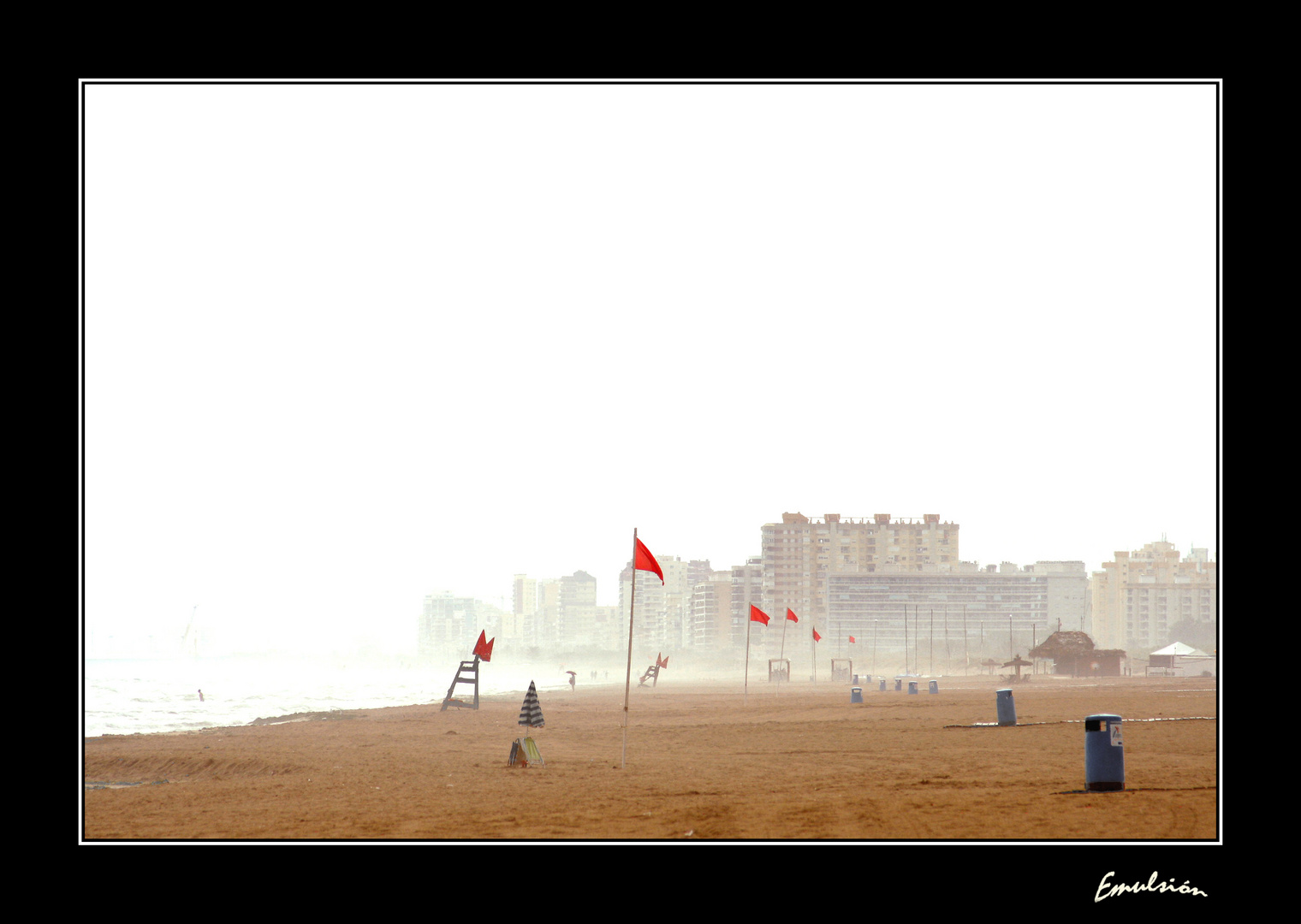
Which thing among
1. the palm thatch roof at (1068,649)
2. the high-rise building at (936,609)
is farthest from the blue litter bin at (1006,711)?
the high-rise building at (936,609)

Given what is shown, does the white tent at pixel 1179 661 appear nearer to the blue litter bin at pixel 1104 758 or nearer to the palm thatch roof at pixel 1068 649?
the palm thatch roof at pixel 1068 649

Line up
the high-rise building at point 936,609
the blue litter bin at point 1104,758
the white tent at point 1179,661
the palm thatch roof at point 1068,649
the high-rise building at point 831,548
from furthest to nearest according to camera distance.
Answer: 1. the high-rise building at point 831,548
2. the high-rise building at point 936,609
3. the palm thatch roof at point 1068,649
4. the white tent at point 1179,661
5. the blue litter bin at point 1104,758

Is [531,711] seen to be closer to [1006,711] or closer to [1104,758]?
[1006,711]

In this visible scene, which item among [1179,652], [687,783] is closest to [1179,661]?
[1179,652]

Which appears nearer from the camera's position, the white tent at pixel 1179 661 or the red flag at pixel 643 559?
the red flag at pixel 643 559

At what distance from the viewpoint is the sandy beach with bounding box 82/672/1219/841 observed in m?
10.1

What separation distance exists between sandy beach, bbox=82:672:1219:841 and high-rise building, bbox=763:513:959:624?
158 m

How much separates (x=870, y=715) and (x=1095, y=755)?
688 inches

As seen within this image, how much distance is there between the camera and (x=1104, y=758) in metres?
11.4

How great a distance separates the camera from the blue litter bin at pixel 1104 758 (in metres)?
11.3

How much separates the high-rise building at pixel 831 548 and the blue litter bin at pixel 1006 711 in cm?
16100

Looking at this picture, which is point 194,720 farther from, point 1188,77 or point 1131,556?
point 1131,556

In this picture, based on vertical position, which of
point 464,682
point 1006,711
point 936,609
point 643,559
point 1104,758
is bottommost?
point 936,609

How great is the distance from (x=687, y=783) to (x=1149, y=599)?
550 ft
